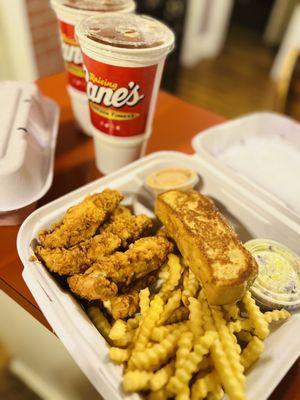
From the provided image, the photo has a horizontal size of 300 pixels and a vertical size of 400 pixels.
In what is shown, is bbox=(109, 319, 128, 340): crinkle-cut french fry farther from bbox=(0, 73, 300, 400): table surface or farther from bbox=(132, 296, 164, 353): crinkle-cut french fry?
bbox=(0, 73, 300, 400): table surface

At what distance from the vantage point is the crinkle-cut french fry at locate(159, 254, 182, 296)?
34.0 inches

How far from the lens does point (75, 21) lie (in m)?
1.17

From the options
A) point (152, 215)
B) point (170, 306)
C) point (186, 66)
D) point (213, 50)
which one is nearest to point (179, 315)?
point (170, 306)

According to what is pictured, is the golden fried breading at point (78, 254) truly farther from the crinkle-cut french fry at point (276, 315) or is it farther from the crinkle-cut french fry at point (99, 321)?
the crinkle-cut french fry at point (276, 315)

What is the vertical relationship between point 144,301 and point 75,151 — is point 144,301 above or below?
above

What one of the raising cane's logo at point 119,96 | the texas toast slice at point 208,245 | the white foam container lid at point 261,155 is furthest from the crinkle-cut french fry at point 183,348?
the raising cane's logo at point 119,96

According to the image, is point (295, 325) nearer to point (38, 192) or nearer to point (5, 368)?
point (38, 192)

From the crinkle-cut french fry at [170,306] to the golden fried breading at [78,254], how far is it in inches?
8.0

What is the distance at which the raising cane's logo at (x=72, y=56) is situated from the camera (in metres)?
1.21

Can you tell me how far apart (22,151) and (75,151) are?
1.40 feet

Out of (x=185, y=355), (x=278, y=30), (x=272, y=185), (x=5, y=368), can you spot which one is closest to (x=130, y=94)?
(x=272, y=185)

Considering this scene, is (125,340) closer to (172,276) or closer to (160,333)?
(160,333)

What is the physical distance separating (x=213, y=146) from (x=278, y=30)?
475cm

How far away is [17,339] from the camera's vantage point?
3.54 ft
